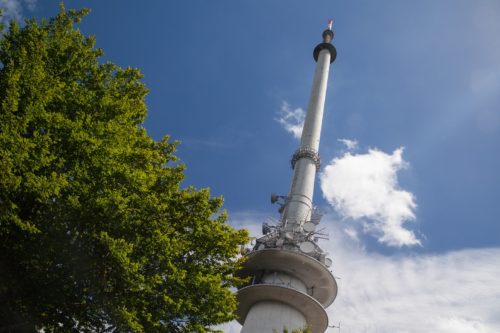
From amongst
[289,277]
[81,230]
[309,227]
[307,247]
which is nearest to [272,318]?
[289,277]

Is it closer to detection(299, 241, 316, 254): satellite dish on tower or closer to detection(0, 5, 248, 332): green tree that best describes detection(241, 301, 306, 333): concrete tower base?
detection(299, 241, 316, 254): satellite dish on tower

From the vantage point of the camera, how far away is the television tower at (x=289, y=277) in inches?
1109

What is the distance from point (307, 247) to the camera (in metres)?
30.0

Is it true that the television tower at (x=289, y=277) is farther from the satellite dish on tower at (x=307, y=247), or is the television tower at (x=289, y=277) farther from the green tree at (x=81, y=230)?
the green tree at (x=81, y=230)

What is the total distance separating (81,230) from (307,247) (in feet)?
61.8

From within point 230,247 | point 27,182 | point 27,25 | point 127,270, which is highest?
point 27,25

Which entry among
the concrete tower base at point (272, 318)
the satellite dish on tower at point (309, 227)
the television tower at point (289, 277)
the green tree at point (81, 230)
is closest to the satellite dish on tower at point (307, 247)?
the television tower at point (289, 277)

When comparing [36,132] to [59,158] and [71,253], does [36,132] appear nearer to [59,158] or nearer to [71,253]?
[59,158]

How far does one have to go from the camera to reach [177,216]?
1541cm

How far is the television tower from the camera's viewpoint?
28.2m

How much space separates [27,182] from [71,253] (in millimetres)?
2697

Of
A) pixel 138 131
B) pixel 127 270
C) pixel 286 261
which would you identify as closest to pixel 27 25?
pixel 138 131

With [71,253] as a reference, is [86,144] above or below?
above

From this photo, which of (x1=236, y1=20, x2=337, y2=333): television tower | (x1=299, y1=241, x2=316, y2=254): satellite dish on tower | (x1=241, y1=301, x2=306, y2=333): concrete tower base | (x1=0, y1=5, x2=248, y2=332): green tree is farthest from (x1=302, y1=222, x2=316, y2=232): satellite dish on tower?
(x1=0, y1=5, x2=248, y2=332): green tree
